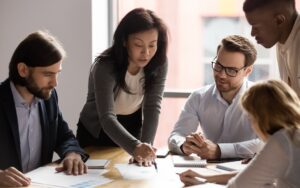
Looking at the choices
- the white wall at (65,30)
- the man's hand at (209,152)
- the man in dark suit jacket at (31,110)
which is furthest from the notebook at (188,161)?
the white wall at (65,30)

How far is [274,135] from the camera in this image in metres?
1.50

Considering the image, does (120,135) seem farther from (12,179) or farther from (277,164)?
(277,164)

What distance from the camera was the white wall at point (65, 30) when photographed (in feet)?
12.3

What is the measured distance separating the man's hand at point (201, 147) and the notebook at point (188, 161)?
0.03 meters

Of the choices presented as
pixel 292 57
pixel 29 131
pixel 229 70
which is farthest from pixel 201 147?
pixel 29 131

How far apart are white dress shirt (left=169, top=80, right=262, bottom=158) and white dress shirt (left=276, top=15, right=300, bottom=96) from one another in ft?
1.19

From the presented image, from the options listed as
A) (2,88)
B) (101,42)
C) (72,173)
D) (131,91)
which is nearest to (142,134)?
(131,91)

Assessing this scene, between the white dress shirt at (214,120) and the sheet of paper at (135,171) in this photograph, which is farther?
the white dress shirt at (214,120)

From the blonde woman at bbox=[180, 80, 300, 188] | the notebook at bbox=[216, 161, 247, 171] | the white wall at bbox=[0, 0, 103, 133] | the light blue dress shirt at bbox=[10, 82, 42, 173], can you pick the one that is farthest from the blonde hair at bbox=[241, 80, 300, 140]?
the white wall at bbox=[0, 0, 103, 133]

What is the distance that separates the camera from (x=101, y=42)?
3926mm

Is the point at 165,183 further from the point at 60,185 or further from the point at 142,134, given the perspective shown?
the point at 142,134

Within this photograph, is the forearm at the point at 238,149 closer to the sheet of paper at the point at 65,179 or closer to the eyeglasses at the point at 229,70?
the eyeglasses at the point at 229,70

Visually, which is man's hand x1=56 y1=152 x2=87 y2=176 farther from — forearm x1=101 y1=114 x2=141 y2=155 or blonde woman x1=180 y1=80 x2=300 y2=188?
blonde woman x1=180 y1=80 x2=300 y2=188

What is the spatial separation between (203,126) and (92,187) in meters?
1.02
